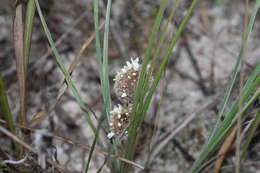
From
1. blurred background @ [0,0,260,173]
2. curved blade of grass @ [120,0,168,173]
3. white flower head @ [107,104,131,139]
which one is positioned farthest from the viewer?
blurred background @ [0,0,260,173]

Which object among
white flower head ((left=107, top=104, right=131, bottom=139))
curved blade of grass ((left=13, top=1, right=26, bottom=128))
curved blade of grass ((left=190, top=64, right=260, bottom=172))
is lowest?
curved blade of grass ((left=190, top=64, right=260, bottom=172))

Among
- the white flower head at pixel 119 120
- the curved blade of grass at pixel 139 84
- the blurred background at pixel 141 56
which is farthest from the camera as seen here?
the blurred background at pixel 141 56

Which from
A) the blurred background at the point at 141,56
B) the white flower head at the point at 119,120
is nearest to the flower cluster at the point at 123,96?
the white flower head at the point at 119,120

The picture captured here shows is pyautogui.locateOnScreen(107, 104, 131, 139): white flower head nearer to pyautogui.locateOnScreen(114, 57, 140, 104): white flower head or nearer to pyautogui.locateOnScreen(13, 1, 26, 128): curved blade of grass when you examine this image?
pyautogui.locateOnScreen(114, 57, 140, 104): white flower head

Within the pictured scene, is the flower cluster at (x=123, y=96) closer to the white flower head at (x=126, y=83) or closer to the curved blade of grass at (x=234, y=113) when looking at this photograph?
the white flower head at (x=126, y=83)

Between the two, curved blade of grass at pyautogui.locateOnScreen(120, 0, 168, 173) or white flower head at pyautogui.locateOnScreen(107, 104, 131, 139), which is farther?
white flower head at pyautogui.locateOnScreen(107, 104, 131, 139)

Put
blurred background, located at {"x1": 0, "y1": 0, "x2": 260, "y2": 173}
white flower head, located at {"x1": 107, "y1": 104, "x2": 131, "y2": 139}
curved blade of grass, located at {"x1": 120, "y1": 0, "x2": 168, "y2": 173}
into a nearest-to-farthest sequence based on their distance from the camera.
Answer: curved blade of grass, located at {"x1": 120, "y1": 0, "x2": 168, "y2": 173}, white flower head, located at {"x1": 107, "y1": 104, "x2": 131, "y2": 139}, blurred background, located at {"x1": 0, "y1": 0, "x2": 260, "y2": 173}

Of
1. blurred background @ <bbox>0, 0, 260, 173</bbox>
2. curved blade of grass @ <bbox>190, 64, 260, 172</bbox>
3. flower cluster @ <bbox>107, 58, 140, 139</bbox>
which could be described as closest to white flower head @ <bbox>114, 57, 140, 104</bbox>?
flower cluster @ <bbox>107, 58, 140, 139</bbox>

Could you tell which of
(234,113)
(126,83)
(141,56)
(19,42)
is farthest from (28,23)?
(141,56)

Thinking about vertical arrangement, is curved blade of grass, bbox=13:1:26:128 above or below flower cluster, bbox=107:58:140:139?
above

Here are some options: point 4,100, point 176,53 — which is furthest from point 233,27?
point 4,100
